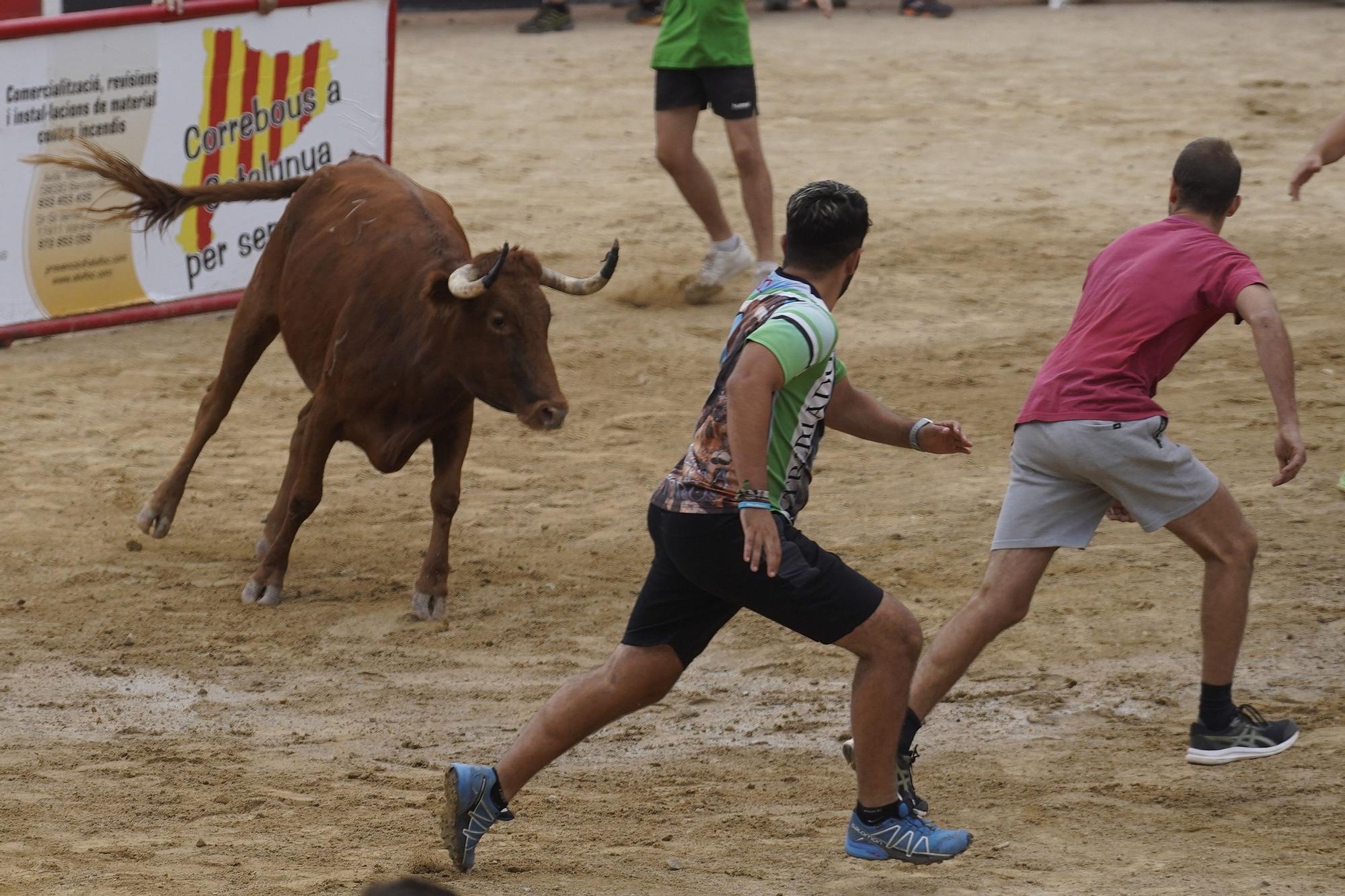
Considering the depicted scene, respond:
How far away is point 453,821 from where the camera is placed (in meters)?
4.44

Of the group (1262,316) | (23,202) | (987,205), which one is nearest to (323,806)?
(1262,316)

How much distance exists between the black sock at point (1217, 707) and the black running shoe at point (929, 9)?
50.2 feet

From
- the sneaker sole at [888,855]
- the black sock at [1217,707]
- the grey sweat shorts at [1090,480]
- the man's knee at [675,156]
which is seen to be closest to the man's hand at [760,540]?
the sneaker sole at [888,855]

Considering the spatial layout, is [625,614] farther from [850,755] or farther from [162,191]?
[162,191]

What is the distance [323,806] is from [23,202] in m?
5.59

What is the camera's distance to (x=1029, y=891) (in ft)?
14.2

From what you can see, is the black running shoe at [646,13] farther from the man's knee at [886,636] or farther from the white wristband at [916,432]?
the man's knee at [886,636]

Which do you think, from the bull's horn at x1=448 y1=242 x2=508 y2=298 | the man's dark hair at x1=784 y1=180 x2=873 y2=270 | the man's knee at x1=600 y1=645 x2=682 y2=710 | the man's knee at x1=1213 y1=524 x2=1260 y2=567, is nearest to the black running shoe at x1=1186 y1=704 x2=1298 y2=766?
the man's knee at x1=1213 y1=524 x2=1260 y2=567

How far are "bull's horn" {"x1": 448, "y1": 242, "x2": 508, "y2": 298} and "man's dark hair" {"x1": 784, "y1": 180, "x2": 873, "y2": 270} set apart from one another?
6.50 ft

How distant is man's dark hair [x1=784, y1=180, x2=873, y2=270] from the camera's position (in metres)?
4.25

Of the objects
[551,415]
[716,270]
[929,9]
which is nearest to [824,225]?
[551,415]

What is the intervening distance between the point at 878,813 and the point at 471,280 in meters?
2.63

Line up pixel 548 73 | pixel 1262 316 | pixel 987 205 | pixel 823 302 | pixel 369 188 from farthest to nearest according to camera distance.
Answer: pixel 548 73 → pixel 987 205 → pixel 369 188 → pixel 1262 316 → pixel 823 302

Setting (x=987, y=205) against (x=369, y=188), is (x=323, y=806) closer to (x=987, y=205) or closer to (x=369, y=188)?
(x=369, y=188)
